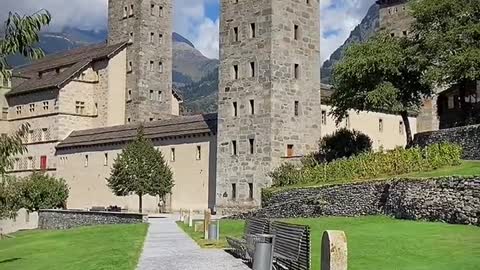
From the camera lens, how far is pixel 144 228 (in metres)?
34.1

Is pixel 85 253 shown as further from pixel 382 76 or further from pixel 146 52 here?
pixel 146 52

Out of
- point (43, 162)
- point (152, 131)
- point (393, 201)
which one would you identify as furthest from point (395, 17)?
point (393, 201)

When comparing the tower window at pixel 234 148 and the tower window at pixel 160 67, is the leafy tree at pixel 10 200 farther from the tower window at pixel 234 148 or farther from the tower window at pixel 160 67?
the tower window at pixel 160 67

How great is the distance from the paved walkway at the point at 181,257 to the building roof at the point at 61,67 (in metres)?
50.1

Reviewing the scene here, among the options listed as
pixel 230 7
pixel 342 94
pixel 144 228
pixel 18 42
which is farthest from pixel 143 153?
pixel 18 42

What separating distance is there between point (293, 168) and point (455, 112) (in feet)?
49.0

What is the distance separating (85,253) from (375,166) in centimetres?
1897

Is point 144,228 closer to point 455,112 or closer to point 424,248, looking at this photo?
point 424,248

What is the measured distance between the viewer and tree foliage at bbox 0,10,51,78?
656 inches

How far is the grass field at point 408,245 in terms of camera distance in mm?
15664

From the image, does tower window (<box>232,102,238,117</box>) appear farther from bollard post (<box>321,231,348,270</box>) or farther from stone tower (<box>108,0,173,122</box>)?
bollard post (<box>321,231,348,270</box>)

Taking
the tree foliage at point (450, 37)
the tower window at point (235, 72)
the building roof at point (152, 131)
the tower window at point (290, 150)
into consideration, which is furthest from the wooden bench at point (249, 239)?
the building roof at point (152, 131)

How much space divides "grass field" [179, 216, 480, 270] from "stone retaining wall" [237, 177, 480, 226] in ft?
3.77

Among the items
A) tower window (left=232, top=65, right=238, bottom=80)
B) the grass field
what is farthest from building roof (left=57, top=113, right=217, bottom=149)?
the grass field
